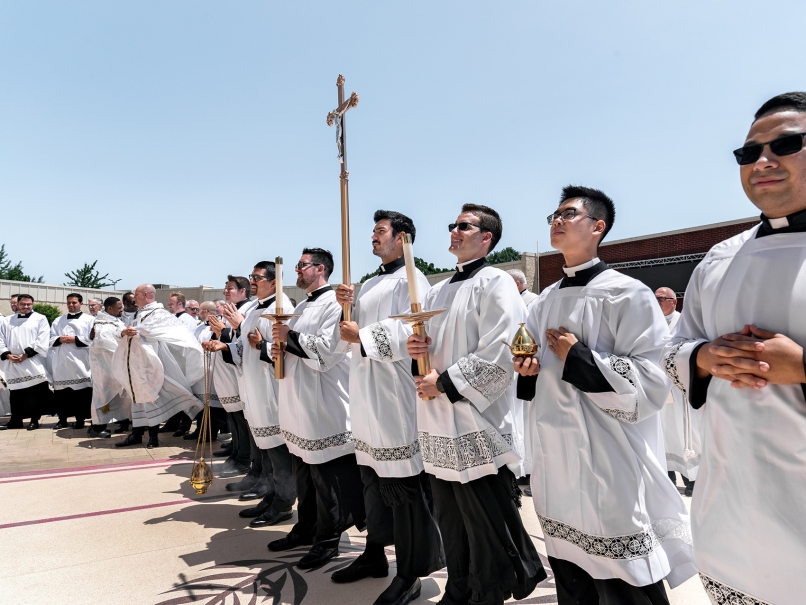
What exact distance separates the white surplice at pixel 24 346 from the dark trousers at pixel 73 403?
42cm

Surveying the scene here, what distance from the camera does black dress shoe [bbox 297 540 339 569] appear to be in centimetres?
416

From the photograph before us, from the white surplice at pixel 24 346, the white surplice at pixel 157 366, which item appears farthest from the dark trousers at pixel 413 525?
the white surplice at pixel 24 346

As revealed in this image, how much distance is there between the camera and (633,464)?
2516mm

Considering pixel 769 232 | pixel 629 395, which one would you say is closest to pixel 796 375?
pixel 769 232

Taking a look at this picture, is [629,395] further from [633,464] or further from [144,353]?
[144,353]

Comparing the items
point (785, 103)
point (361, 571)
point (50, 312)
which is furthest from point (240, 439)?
point (50, 312)

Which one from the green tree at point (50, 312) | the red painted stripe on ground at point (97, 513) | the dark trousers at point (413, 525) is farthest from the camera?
the green tree at point (50, 312)

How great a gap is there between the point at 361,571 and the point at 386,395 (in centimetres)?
119

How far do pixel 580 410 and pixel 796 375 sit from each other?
103cm

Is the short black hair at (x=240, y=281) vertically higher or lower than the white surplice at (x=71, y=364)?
higher

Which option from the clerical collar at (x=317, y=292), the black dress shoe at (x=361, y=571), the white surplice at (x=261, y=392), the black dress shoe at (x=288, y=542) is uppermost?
the clerical collar at (x=317, y=292)

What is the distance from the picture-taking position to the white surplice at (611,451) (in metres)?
2.45

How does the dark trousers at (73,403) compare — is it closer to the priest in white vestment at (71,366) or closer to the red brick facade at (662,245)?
the priest in white vestment at (71,366)

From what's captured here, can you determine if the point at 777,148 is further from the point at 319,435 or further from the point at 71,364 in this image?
the point at 71,364
